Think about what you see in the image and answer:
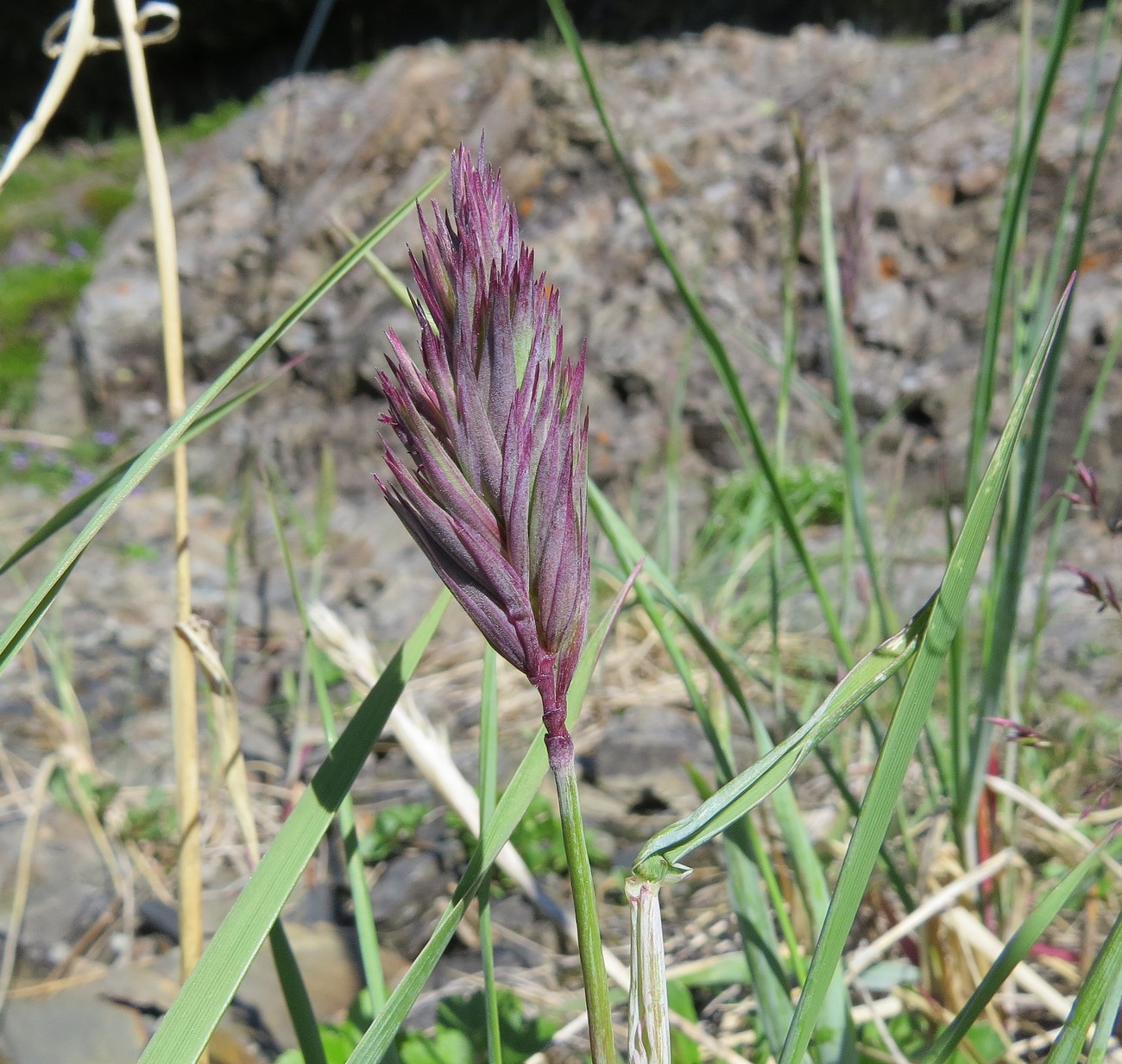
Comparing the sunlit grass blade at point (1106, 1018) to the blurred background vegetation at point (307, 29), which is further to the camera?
the blurred background vegetation at point (307, 29)

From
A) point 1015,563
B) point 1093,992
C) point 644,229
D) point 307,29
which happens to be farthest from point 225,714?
point 307,29

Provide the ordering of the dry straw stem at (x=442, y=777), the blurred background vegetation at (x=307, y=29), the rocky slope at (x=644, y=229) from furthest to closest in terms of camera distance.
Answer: the blurred background vegetation at (x=307, y=29)
the rocky slope at (x=644, y=229)
the dry straw stem at (x=442, y=777)

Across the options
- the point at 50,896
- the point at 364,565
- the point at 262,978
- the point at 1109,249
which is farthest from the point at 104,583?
the point at 1109,249

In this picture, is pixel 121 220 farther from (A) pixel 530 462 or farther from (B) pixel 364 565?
(A) pixel 530 462

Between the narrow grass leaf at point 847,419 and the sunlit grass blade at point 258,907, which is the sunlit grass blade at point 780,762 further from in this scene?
the narrow grass leaf at point 847,419

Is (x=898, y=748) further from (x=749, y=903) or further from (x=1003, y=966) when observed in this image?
(x=749, y=903)

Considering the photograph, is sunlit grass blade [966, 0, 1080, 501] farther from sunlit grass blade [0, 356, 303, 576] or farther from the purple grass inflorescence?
sunlit grass blade [0, 356, 303, 576]

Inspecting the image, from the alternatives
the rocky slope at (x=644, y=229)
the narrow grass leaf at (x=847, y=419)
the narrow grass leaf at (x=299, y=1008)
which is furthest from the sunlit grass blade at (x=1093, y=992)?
the rocky slope at (x=644, y=229)

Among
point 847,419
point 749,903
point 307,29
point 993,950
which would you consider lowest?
point 993,950
